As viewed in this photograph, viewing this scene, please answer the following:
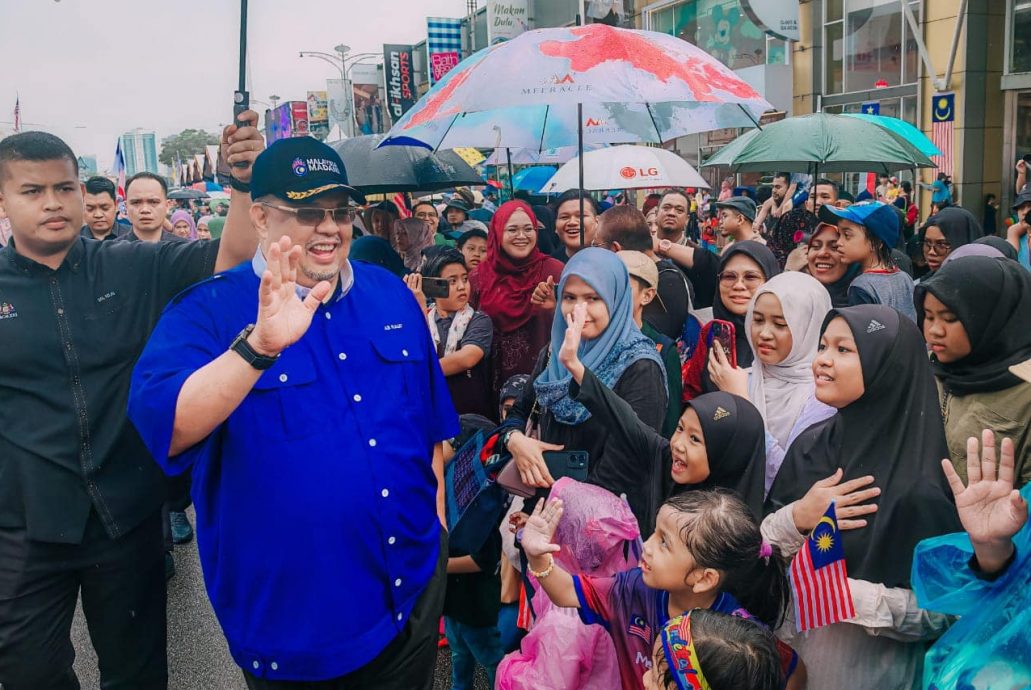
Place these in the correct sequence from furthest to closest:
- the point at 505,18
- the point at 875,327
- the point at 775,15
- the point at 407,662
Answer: the point at 505,18
the point at 775,15
the point at 875,327
the point at 407,662

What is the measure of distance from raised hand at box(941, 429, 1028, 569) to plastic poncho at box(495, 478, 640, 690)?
1105 millimetres

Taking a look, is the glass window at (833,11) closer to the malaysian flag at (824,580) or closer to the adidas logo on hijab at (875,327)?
the adidas logo on hijab at (875,327)

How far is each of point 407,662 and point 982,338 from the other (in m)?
2.13

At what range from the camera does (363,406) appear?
2.34 metres

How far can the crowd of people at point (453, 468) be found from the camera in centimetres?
213

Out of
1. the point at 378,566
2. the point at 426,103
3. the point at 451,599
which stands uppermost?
the point at 426,103

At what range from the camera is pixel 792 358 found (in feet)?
11.3

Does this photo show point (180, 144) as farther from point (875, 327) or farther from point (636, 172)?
point (875, 327)

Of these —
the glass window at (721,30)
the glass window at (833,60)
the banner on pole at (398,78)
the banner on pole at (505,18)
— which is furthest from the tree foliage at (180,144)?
the glass window at (833,60)

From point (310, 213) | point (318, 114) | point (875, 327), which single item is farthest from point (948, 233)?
point (318, 114)

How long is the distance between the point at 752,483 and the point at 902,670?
67 centimetres

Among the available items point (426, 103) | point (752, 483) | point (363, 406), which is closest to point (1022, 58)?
point (426, 103)

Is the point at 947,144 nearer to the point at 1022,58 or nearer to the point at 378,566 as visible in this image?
the point at 1022,58

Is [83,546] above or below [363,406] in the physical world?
below
